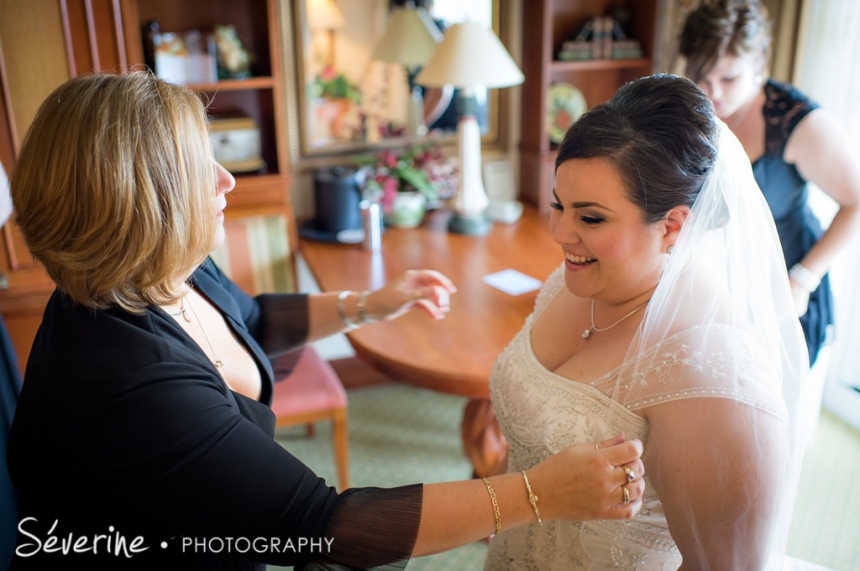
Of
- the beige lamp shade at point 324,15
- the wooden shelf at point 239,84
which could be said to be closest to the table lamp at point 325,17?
the beige lamp shade at point 324,15

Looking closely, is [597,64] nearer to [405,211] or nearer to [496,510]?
[405,211]

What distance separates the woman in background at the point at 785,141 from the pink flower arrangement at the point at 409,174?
1095 millimetres

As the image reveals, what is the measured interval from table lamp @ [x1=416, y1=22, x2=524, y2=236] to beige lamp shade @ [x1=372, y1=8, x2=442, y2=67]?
17cm

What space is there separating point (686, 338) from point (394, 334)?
1.02 metres

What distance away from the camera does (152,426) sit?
1.04m

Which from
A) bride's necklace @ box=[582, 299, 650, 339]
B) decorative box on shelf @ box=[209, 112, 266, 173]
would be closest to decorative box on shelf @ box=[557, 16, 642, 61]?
decorative box on shelf @ box=[209, 112, 266, 173]

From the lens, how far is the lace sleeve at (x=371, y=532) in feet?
3.65

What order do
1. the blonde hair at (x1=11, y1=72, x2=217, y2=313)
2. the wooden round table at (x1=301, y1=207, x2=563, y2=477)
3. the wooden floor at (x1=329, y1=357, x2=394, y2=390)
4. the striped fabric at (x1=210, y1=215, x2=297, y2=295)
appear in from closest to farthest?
the blonde hair at (x1=11, y1=72, x2=217, y2=313) → the wooden round table at (x1=301, y1=207, x2=563, y2=477) → the striped fabric at (x1=210, y1=215, x2=297, y2=295) → the wooden floor at (x1=329, y1=357, x2=394, y2=390)

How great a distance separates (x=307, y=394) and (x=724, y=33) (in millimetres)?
1654

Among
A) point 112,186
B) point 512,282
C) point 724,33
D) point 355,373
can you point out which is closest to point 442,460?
point 355,373

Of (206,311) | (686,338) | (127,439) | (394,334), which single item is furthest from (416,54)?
(127,439)

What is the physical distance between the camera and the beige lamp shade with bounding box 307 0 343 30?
2.95m

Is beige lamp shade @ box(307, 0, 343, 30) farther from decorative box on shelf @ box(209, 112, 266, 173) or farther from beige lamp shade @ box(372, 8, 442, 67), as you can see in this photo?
decorative box on shelf @ box(209, 112, 266, 173)

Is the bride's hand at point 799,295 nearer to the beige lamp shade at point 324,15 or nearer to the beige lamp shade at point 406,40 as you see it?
the beige lamp shade at point 406,40
